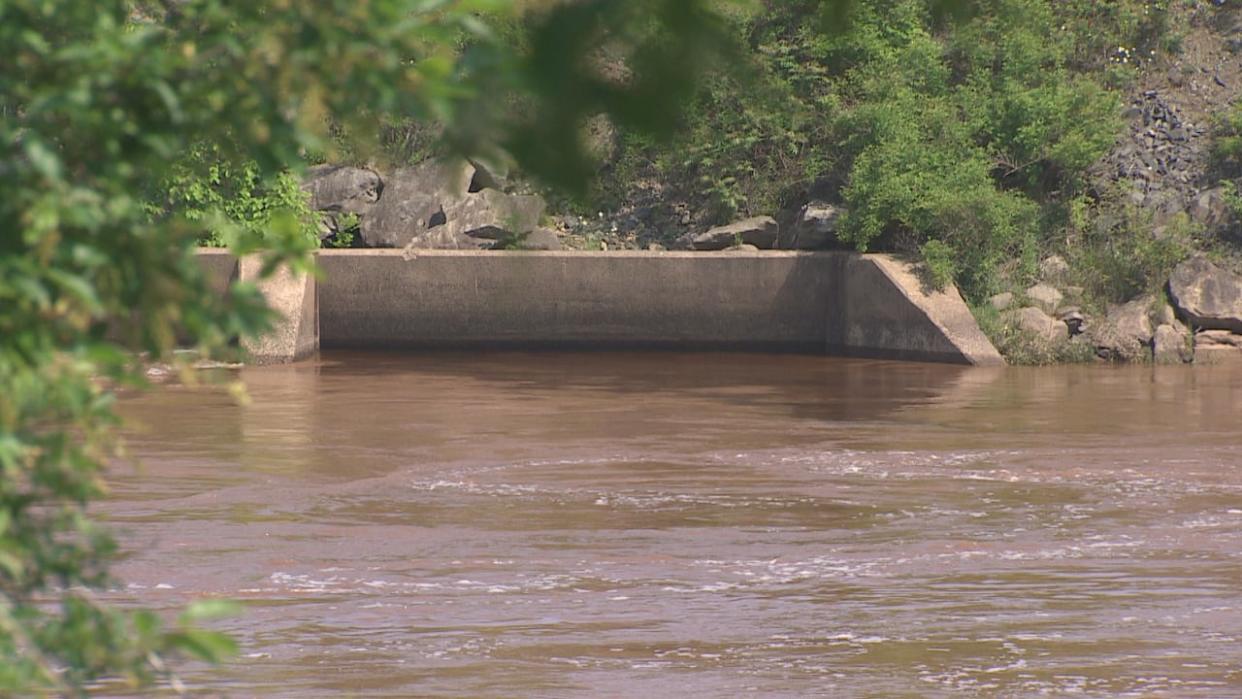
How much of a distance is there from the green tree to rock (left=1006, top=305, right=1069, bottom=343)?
18.4 m

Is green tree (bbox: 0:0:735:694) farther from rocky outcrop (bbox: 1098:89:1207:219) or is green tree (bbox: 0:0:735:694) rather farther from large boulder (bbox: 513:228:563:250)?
rocky outcrop (bbox: 1098:89:1207:219)

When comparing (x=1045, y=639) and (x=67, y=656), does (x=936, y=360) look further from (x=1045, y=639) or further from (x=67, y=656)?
(x=67, y=656)

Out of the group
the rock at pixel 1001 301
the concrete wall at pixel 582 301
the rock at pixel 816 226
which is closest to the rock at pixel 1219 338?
the rock at pixel 1001 301

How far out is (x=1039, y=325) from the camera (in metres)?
20.3

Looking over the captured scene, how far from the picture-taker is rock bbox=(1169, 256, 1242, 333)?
20.3 metres

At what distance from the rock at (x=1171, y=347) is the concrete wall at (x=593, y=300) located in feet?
11.8

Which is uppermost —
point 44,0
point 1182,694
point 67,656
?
point 44,0

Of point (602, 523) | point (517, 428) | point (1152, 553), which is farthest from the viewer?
point (517, 428)

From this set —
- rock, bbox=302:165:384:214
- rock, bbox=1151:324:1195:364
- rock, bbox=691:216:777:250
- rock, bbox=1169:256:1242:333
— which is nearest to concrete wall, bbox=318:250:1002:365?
rock, bbox=691:216:777:250

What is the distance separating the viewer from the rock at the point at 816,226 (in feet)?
70.8

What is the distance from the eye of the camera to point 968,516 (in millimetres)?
11109

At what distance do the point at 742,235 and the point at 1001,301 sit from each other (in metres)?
3.59

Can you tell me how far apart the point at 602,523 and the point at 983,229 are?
1120cm

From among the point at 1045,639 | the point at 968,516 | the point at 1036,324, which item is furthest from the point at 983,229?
the point at 1045,639
